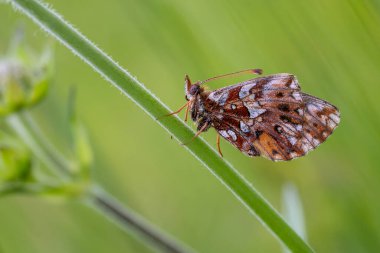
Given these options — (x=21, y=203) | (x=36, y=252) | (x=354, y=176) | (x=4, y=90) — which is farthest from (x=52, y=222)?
(x=354, y=176)

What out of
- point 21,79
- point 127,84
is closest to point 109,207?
point 21,79

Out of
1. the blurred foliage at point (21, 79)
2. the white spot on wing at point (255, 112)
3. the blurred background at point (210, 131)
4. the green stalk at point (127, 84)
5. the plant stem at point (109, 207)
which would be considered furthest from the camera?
the blurred foliage at point (21, 79)

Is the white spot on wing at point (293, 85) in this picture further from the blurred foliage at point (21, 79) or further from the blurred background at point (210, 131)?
the blurred foliage at point (21, 79)

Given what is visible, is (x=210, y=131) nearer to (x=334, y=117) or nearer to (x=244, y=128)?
(x=244, y=128)

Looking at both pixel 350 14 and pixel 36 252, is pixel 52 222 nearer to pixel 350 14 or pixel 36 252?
pixel 36 252

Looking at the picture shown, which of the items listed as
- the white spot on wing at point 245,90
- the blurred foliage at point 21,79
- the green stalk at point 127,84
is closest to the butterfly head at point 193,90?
the white spot on wing at point 245,90

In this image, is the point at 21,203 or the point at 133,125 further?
the point at 133,125
